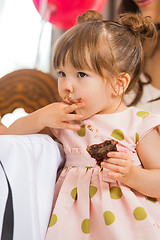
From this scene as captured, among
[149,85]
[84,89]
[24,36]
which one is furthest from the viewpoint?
[24,36]

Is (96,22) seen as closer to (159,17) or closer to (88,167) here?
(88,167)

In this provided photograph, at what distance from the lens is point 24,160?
923 mm

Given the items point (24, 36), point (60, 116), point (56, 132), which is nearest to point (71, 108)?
point (60, 116)

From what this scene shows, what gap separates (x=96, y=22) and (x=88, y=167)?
1.55 feet

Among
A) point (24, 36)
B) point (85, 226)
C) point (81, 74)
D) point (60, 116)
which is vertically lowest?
point (85, 226)

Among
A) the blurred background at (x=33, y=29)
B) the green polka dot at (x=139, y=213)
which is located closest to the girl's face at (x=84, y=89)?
the green polka dot at (x=139, y=213)

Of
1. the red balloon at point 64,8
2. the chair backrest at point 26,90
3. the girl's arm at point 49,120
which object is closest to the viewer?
the girl's arm at point 49,120

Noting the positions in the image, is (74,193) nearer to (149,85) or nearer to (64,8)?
(149,85)

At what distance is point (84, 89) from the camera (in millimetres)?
1029

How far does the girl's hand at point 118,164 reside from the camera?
927 millimetres

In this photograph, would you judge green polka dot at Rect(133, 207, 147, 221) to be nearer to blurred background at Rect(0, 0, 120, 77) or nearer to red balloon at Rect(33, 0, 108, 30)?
red balloon at Rect(33, 0, 108, 30)

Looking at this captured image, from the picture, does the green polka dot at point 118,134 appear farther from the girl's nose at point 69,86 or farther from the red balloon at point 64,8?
the red balloon at point 64,8

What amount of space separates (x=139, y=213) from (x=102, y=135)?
0.87 feet

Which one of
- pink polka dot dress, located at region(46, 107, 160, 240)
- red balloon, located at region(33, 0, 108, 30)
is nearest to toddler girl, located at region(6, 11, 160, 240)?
pink polka dot dress, located at region(46, 107, 160, 240)
